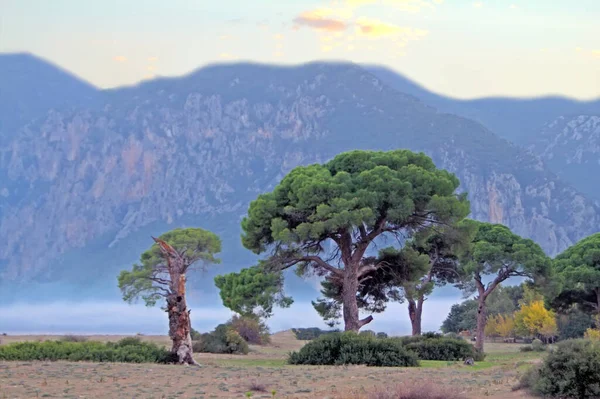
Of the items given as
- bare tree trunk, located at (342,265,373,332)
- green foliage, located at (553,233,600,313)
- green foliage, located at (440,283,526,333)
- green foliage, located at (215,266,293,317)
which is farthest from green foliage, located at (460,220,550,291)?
green foliage, located at (440,283,526,333)

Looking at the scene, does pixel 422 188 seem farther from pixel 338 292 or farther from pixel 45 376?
pixel 45 376

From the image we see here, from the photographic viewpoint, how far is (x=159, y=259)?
52.4 m

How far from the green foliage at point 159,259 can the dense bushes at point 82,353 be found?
2026 centimetres

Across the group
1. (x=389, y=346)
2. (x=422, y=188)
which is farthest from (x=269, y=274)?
(x=389, y=346)

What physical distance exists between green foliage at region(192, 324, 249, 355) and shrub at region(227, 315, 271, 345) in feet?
42.3

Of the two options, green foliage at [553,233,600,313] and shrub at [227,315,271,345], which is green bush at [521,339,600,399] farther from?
shrub at [227,315,271,345]

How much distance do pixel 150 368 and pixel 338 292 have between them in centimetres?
2083

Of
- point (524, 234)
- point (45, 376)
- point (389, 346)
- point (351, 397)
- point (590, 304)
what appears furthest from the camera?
point (524, 234)

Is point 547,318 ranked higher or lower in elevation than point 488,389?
higher

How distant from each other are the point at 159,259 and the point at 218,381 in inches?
1231

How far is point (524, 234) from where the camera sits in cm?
19650

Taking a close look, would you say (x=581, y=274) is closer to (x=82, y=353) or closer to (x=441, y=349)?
(x=441, y=349)

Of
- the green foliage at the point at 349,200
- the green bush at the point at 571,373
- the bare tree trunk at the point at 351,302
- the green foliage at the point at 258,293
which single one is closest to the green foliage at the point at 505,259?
the green foliage at the point at 349,200

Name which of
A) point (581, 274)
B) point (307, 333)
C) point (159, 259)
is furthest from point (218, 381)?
point (307, 333)
